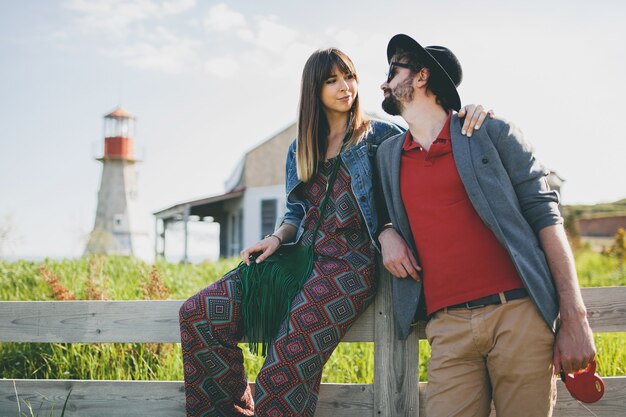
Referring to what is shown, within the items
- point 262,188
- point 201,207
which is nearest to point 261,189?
point 262,188

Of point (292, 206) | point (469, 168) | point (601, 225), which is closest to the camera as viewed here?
point (469, 168)

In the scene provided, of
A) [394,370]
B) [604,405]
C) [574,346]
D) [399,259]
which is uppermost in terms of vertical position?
[399,259]

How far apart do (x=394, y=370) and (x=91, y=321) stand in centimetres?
167

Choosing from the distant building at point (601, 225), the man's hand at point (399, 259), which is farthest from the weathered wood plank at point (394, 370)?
the distant building at point (601, 225)

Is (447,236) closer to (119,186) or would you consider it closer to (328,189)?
(328,189)

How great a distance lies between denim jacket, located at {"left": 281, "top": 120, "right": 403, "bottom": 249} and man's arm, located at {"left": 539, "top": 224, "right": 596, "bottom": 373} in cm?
82

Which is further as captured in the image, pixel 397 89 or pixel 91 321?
pixel 91 321

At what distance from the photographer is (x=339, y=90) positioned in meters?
3.16

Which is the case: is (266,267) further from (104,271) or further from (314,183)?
(104,271)

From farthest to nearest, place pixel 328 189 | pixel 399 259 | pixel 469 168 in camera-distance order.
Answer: pixel 328 189, pixel 399 259, pixel 469 168

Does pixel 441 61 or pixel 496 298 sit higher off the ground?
pixel 441 61

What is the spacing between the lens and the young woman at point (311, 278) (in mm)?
2637

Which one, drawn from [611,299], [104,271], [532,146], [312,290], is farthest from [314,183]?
[104,271]

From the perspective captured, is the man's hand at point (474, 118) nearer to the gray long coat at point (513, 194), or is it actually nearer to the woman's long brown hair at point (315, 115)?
the gray long coat at point (513, 194)
